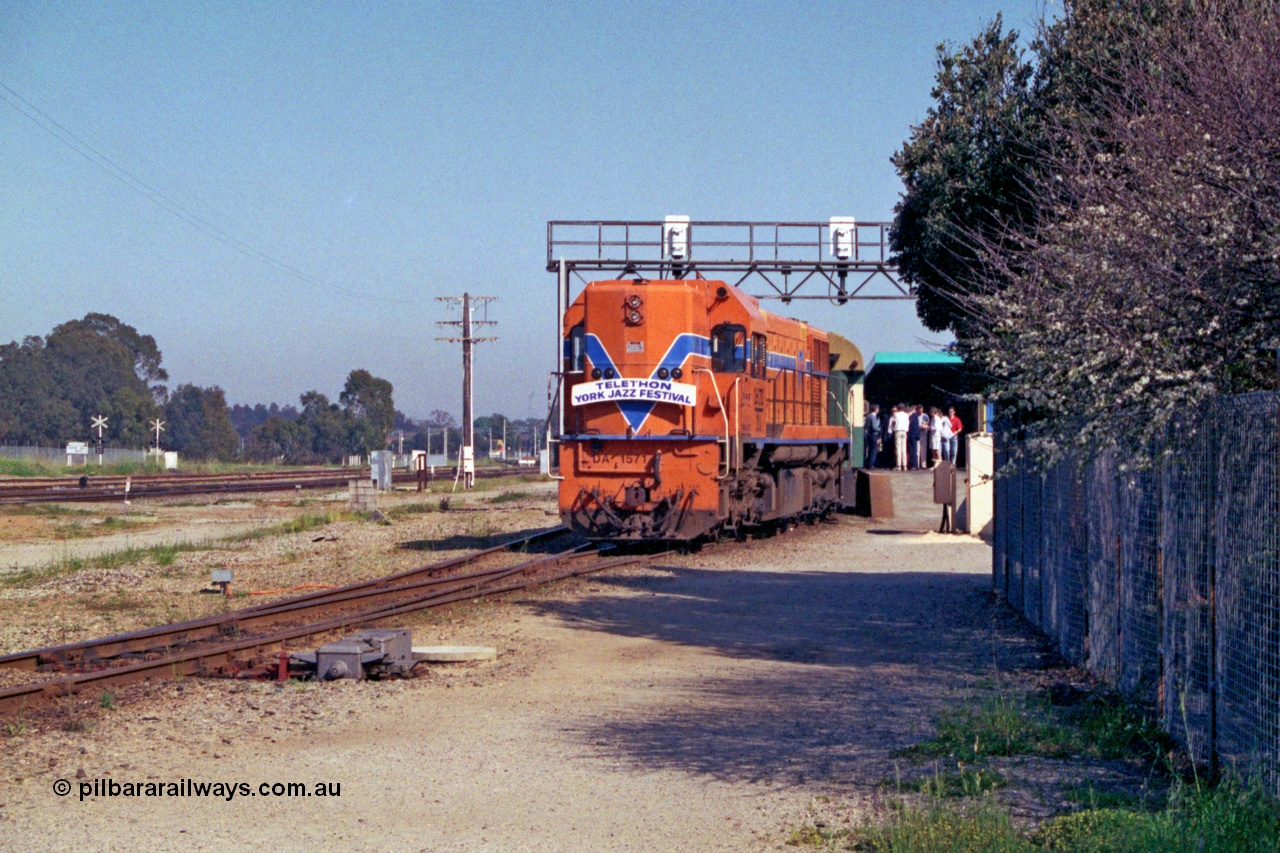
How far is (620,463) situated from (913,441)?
17.0m

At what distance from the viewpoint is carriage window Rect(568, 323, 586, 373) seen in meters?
17.9

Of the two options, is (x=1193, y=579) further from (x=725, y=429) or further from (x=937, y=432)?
(x=937, y=432)

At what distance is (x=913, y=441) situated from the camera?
32.5 m

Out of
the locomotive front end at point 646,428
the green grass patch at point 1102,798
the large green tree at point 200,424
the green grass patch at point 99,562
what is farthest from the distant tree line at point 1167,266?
the large green tree at point 200,424

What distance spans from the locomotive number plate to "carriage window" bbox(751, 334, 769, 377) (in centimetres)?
236

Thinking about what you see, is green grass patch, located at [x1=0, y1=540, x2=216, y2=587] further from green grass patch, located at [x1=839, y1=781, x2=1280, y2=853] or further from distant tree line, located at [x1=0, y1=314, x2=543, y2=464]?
distant tree line, located at [x1=0, y1=314, x2=543, y2=464]

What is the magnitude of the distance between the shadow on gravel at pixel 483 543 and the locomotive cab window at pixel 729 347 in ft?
14.9

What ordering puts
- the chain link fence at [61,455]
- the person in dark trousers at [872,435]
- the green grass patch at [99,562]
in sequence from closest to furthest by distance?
the green grass patch at [99,562], the person in dark trousers at [872,435], the chain link fence at [61,455]

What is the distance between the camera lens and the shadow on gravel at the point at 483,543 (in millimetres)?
20439

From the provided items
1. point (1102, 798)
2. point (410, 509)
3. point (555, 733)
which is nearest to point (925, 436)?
point (410, 509)

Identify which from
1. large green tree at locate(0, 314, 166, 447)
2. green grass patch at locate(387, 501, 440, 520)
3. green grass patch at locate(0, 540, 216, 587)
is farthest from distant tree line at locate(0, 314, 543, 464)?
green grass patch at locate(0, 540, 216, 587)

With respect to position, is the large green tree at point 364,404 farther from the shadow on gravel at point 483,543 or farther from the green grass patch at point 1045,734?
the green grass patch at point 1045,734

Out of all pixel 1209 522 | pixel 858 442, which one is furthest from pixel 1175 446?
pixel 858 442

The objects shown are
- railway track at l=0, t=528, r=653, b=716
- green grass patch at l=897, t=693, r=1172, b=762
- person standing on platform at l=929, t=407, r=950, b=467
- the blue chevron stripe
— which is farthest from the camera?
person standing on platform at l=929, t=407, r=950, b=467
